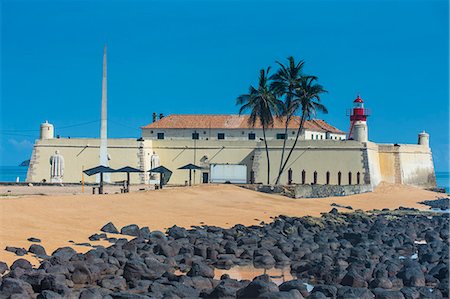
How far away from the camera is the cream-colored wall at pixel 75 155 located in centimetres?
5381

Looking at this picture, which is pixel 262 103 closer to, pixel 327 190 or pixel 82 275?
pixel 327 190

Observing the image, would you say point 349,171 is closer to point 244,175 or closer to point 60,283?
point 244,175

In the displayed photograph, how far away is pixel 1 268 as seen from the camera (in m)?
14.7

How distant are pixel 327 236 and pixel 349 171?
27.0 m

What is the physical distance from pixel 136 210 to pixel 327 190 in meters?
21.1

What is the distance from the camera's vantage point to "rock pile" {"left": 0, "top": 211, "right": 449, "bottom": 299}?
13594mm

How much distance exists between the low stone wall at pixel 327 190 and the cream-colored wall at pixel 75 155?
15740 mm

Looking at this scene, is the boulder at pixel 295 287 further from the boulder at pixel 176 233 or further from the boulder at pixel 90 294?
the boulder at pixel 176 233

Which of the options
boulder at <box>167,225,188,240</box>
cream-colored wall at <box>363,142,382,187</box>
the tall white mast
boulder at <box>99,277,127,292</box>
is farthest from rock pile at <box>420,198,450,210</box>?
boulder at <box>99,277,127,292</box>

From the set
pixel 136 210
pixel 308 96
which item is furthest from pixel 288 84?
pixel 136 210

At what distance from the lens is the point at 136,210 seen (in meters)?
27.2

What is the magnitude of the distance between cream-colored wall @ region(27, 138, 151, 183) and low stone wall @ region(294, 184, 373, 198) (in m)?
15.7

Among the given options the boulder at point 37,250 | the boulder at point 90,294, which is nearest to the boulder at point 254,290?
the boulder at point 90,294

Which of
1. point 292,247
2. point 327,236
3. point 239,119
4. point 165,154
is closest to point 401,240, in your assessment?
point 327,236
